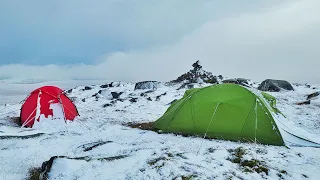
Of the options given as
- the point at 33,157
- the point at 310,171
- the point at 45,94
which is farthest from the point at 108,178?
the point at 45,94

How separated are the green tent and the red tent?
4587 millimetres

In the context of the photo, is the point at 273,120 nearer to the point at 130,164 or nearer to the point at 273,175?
the point at 273,175

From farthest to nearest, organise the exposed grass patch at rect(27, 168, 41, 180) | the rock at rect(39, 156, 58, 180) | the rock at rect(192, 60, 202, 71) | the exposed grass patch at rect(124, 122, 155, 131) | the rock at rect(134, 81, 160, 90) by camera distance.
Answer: the rock at rect(192, 60, 202, 71) → the rock at rect(134, 81, 160, 90) → the exposed grass patch at rect(124, 122, 155, 131) → the exposed grass patch at rect(27, 168, 41, 180) → the rock at rect(39, 156, 58, 180)

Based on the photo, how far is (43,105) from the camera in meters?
11.2

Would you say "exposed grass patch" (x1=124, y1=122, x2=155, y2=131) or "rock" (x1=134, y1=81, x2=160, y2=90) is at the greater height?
"rock" (x1=134, y1=81, x2=160, y2=90)

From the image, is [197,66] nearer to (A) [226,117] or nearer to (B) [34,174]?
(A) [226,117]

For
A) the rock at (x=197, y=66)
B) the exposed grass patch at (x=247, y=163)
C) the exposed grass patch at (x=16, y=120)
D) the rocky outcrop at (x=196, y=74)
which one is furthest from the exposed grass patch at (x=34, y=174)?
the rock at (x=197, y=66)

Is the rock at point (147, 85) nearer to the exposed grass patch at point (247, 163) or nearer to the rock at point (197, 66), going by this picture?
the rock at point (197, 66)

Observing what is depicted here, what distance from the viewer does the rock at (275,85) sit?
23.3 metres

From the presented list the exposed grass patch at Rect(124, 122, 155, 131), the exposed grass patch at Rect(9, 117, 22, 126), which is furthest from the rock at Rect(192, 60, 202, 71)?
the exposed grass patch at Rect(9, 117, 22, 126)

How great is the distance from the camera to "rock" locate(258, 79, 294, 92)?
917 inches

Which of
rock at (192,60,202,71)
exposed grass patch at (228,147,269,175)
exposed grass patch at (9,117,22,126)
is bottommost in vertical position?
exposed grass patch at (9,117,22,126)

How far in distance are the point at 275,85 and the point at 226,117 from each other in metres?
16.9

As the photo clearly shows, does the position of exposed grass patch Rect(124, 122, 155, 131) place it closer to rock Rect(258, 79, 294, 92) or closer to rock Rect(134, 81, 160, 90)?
rock Rect(134, 81, 160, 90)
